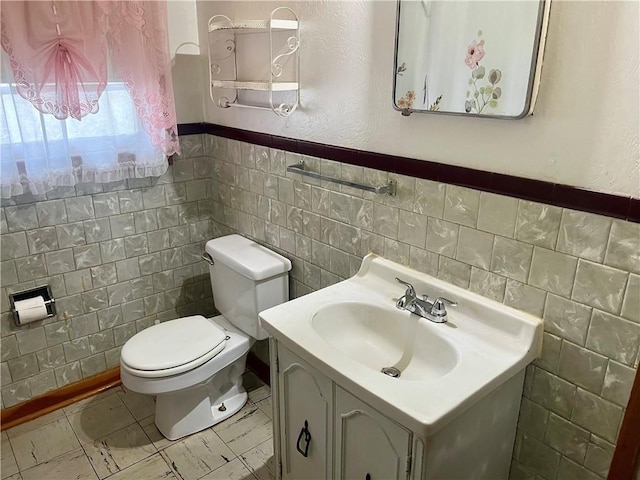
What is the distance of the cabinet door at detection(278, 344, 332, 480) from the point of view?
1.38m

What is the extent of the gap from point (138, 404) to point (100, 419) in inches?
6.8

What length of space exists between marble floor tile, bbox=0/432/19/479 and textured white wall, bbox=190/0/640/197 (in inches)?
69.6

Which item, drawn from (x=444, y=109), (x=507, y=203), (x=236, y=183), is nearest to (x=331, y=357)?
(x=507, y=203)

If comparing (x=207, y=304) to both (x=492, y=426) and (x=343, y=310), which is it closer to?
(x=343, y=310)

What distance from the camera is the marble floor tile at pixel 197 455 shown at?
1928mm

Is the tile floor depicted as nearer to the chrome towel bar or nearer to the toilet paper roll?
the toilet paper roll

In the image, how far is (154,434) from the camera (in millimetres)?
2111

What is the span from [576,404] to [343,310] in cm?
71

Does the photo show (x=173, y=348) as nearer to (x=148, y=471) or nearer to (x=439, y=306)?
(x=148, y=471)

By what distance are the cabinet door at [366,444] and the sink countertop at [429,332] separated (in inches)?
2.9

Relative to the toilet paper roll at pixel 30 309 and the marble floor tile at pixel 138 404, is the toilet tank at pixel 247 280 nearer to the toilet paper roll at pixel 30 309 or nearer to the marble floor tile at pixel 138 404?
the marble floor tile at pixel 138 404

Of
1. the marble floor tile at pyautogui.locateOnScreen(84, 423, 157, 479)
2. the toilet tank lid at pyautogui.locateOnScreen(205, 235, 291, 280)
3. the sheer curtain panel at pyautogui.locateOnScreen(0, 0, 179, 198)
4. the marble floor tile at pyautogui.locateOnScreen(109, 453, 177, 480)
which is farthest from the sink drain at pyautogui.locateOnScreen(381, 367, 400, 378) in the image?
the sheer curtain panel at pyautogui.locateOnScreen(0, 0, 179, 198)

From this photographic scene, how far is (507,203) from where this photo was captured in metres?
1.27

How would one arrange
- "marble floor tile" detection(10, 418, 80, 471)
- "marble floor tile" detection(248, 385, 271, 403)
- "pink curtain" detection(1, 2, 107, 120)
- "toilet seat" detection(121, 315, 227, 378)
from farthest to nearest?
1. "marble floor tile" detection(248, 385, 271, 403)
2. "marble floor tile" detection(10, 418, 80, 471)
3. "toilet seat" detection(121, 315, 227, 378)
4. "pink curtain" detection(1, 2, 107, 120)
